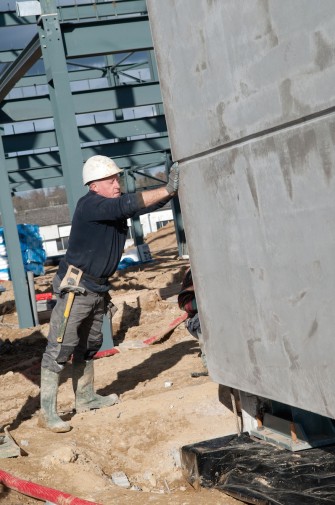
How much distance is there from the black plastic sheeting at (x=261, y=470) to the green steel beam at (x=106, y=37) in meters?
6.24

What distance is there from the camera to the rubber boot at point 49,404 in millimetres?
5812

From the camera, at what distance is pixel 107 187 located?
18.9 feet

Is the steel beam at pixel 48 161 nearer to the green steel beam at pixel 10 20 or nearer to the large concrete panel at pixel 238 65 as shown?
the green steel beam at pixel 10 20

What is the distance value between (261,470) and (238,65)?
2.00 m

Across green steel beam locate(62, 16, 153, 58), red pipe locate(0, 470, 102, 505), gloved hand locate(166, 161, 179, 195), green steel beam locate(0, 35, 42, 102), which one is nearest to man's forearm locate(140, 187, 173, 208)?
gloved hand locate(166, 161, 179, 195)

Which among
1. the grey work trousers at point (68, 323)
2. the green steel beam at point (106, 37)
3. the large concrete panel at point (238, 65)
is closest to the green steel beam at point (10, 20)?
the green steel beam at point (106, 37)

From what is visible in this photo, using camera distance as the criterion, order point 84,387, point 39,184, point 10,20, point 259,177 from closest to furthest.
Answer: point 259,177
point 84,387
point 10,20
point 39,184

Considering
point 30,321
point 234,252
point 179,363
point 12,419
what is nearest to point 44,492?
point 234,252

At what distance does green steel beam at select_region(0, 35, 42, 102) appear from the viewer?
382 inches

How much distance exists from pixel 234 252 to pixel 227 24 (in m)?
0.98

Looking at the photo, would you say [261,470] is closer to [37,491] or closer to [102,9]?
[37,491]

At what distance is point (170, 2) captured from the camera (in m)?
3.56

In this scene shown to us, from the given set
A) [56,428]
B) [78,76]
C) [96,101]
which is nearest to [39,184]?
[78,76]

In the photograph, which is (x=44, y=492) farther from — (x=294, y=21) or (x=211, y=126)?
(x=294, y=21)
